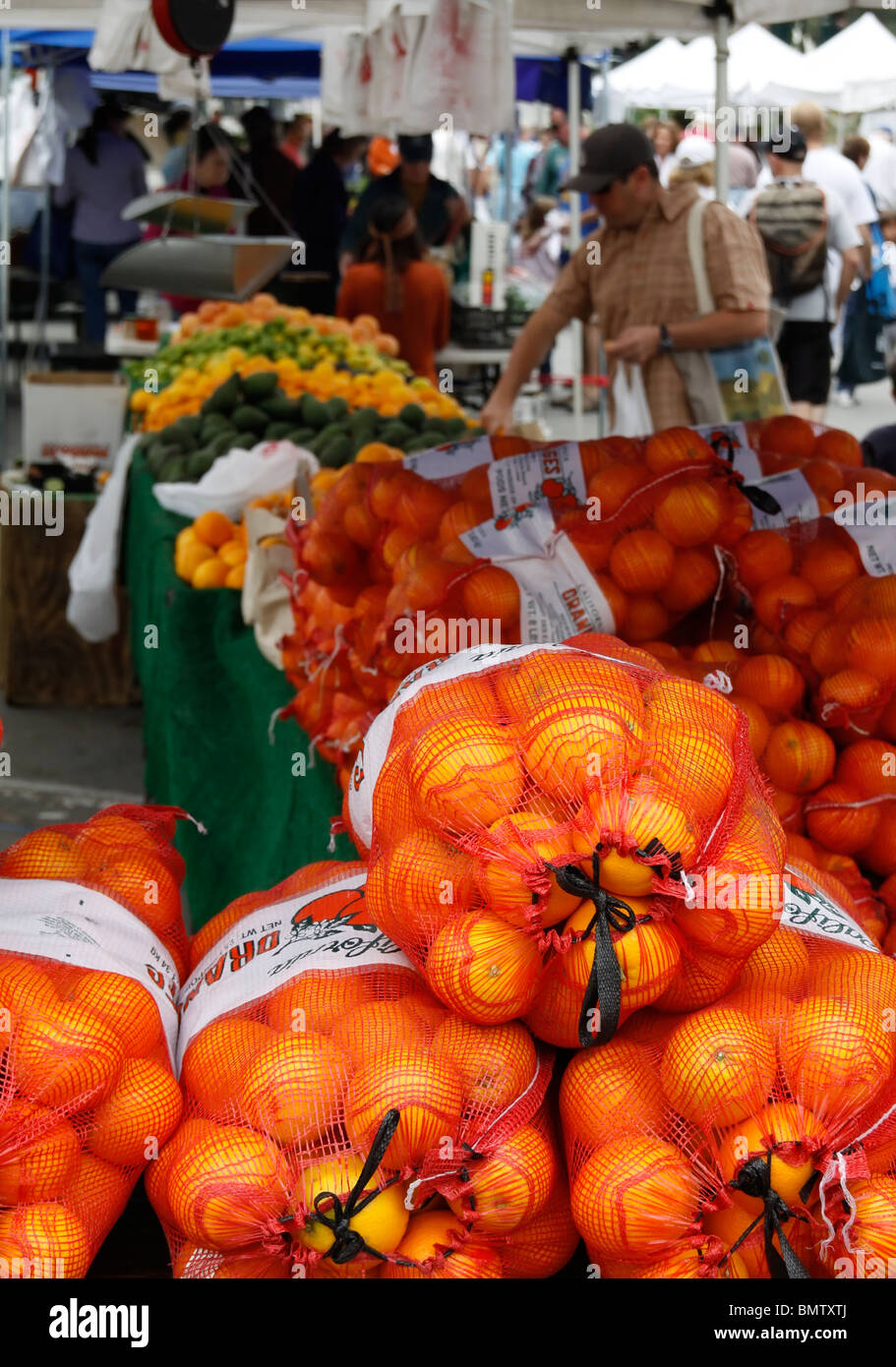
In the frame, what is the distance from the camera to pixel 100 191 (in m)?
11.7

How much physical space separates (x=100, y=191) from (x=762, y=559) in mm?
10726

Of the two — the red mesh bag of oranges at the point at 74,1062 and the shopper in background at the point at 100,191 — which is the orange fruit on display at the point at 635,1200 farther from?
the shopper in background at the point at 100,191

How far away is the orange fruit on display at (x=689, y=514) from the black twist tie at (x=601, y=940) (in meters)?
1.25

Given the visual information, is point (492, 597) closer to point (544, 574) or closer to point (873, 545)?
point (544, 574)

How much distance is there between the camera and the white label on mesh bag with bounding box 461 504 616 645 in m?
2.23

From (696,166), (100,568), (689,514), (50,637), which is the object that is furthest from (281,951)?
(696,166)

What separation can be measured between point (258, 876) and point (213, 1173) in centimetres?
216

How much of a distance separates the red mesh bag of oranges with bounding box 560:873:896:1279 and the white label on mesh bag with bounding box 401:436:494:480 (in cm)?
169

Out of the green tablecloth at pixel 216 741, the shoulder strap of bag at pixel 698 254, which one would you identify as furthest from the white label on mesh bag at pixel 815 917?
the shoulder strap of bag at pixel 698 254

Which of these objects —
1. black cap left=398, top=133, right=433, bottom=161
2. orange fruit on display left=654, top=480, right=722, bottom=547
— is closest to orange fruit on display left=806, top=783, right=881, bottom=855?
orange fruit on display left=654, top=480, right=722, bottom=547

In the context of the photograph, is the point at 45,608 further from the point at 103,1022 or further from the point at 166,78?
the point at 103,1022

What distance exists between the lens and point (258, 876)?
3258mm

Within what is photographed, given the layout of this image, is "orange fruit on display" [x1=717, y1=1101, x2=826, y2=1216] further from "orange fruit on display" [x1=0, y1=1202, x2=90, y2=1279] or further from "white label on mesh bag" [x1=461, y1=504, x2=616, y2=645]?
"white label on mesh bag" [x1=461, y1=504, x2=616, y2=645]

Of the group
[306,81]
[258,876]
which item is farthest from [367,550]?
[306,81]
